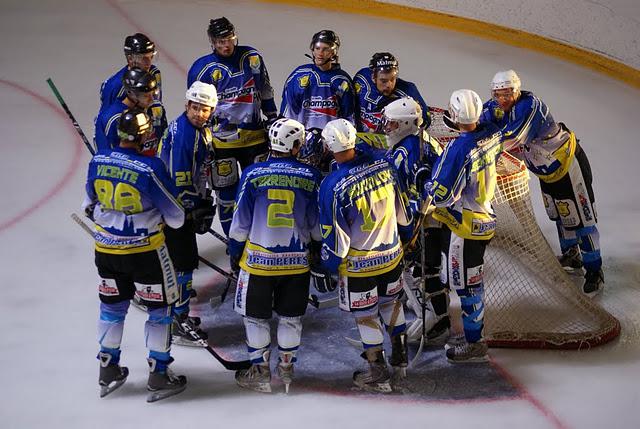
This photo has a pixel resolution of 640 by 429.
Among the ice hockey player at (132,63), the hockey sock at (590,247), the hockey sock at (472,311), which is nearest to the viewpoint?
the hockey sock at (472,311)

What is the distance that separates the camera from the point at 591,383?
491 centimetres

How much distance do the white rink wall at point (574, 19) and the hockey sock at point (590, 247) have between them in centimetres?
331

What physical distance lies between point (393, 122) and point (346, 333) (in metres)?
1.27

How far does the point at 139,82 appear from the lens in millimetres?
5199

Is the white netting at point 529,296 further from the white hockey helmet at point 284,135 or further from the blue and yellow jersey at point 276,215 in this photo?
the white hockey helmet at point 284,135


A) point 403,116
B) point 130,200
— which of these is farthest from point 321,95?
point 130,200

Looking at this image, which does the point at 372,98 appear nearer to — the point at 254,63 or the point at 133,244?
the point at 254,63

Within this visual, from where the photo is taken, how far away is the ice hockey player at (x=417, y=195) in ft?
16.0

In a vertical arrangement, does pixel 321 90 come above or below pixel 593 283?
above

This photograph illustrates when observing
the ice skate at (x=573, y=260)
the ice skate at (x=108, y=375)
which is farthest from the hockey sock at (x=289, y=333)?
the ice skate at (x=573, y=260)

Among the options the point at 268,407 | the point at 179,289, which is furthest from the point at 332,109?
the point at 268,407

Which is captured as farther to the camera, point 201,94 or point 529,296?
point 529,296

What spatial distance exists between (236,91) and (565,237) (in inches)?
87.1

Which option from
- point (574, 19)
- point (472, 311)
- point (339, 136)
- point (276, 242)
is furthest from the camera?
point (574, 19)
